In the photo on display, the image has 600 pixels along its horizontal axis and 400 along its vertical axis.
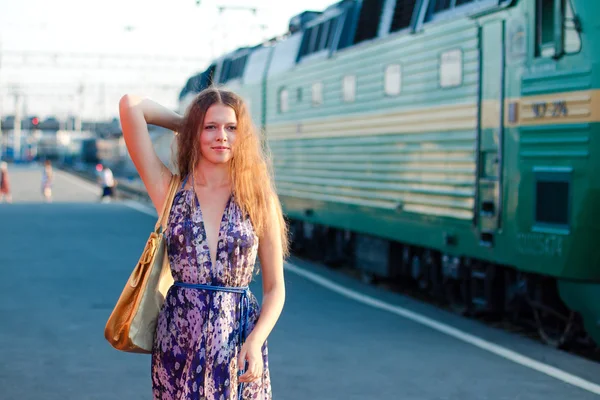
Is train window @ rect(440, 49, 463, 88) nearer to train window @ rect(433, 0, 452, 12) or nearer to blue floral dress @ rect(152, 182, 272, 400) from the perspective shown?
train window @ rect(433, 0, 452, 12)

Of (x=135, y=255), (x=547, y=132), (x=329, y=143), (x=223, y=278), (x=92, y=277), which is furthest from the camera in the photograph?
(x=135, y=255)

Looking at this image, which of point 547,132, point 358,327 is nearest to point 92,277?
point 358,327

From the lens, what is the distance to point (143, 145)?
4.32 m

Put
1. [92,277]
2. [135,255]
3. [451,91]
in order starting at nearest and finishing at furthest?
[451,91] → [92,277] → [135,255]

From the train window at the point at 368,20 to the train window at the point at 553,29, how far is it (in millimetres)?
4411

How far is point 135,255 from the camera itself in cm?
1744

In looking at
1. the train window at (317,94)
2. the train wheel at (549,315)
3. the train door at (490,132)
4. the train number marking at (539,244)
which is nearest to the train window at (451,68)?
the train door at (490,132)

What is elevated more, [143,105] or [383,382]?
[143,105]

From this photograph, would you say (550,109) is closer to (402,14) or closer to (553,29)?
(553,29)

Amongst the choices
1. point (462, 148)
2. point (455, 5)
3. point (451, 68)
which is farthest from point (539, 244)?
point (455, 5)

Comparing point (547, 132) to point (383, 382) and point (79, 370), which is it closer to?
point (383, 382)

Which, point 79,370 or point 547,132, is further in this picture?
point 547,132

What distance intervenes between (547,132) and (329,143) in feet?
22.0

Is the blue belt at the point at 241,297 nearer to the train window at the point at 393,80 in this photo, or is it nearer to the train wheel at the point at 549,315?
the train wheel at the point at 549,315
